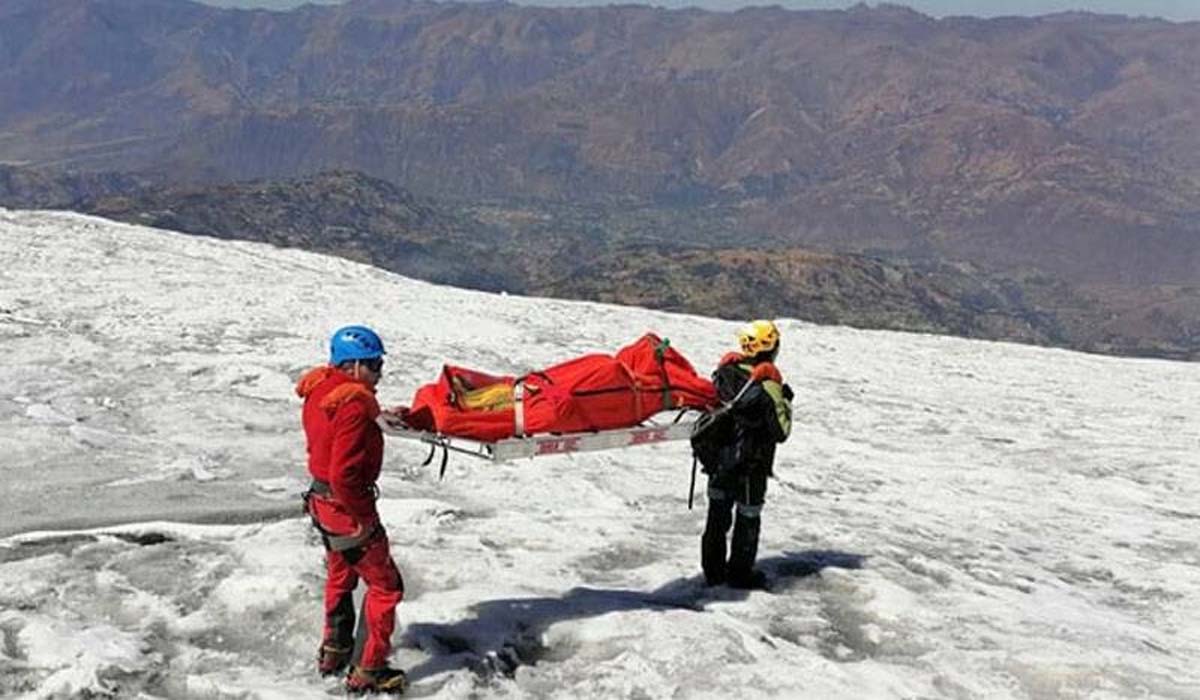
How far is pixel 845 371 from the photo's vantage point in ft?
86.4

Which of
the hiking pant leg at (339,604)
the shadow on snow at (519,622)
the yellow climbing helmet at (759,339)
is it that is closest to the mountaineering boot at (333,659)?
the hiking pant leg at (339,604)

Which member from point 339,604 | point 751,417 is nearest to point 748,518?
point 751,417

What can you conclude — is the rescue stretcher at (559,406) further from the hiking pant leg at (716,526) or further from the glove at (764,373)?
the hiking pant leg at (716,526)

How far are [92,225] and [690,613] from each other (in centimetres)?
3059

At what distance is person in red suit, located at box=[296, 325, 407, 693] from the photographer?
7168mm

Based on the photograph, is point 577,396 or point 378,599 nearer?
point 378,599

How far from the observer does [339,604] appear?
24.8 feet

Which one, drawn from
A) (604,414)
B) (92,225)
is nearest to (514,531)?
(604,414)

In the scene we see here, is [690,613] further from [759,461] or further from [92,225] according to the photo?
[92,225]

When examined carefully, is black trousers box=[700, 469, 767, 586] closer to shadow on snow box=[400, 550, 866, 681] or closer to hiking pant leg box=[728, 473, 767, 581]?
hiking pant leg box=[728, 473, 767, 581]

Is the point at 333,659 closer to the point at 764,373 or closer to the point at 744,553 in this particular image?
the point at 744,553

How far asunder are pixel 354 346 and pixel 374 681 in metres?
2.31

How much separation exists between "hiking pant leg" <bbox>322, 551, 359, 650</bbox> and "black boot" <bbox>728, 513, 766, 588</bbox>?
3.78 m

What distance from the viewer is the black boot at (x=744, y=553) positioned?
9.93 meters
